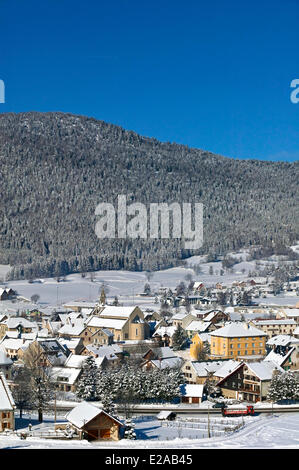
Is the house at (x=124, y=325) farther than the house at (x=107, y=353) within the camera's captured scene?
Yes

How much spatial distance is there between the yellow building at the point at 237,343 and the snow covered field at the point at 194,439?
17084 millimetres

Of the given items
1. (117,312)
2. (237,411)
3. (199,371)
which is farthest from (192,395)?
(117,312)

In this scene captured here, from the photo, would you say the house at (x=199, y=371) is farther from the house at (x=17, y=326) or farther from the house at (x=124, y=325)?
the house at (x=17, y=326)

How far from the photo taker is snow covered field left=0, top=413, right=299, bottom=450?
66.8 feet

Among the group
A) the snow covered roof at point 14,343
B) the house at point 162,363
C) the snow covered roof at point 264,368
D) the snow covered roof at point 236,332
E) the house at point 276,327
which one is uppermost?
the snow covered roof at point 236,332

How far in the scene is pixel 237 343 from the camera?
49531 mm

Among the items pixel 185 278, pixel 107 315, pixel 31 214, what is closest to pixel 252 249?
pixel 185 278

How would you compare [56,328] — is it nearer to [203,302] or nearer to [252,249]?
[203,302]

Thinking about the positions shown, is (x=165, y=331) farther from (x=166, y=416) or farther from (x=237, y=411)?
(x=166, y=416)

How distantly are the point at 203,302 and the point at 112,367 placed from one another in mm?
55058

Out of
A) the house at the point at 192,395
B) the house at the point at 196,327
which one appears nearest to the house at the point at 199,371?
the house at the point at 192,395

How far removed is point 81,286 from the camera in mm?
121375

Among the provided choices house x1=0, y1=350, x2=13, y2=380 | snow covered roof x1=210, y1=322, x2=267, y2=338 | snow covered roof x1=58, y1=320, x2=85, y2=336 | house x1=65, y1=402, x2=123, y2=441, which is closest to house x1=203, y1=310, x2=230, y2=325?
snow covered roof x1=58, y1=320, x2=85, y2=336

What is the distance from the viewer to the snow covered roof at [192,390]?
3569 cm
